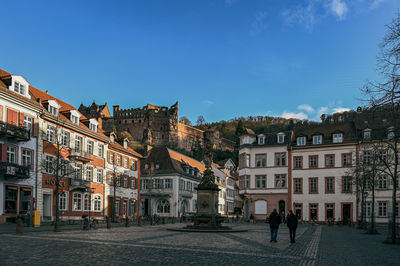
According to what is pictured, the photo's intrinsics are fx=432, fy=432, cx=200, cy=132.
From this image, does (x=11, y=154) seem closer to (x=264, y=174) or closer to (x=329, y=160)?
(x=264, y=174)

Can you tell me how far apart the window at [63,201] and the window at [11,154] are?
802cm

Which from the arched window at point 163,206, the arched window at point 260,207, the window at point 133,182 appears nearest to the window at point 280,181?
the arched window at point 260,207

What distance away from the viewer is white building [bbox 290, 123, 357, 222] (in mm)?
56219

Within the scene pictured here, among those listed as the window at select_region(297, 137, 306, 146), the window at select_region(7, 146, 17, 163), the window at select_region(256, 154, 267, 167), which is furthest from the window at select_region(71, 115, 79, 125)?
the window at select_region(297, 137, 306, 146)

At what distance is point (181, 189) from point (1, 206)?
3713 cm

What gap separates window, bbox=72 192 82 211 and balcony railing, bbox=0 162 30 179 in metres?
9.16

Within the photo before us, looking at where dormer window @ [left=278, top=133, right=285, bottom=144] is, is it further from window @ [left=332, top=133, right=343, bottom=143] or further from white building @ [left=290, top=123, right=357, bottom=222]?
window @ [left=332, top=133, right=343, bottom=143]

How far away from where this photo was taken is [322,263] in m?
14.3

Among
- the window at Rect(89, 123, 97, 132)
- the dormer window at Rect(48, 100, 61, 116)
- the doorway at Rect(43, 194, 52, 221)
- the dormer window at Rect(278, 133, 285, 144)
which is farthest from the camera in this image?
the dormer window at Rect(278, 133, 285, 144)

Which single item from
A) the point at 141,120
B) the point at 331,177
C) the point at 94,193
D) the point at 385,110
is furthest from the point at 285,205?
the point at 141,120

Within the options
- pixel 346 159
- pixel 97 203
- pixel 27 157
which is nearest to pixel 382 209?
pixel 346 159

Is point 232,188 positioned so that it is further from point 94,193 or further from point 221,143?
point 221,143

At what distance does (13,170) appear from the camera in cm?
3447

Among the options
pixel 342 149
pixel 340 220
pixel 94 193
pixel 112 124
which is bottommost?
pixel 340 220
